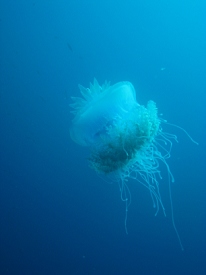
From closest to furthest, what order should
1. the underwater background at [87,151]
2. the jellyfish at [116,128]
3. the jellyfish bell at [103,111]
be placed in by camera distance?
the jellyfish at [116,128] < the jellyfish bell at [103,111] < the underwater background at [87,151]

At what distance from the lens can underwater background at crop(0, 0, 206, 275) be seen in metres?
4.21

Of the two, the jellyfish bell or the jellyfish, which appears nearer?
the jellyfish

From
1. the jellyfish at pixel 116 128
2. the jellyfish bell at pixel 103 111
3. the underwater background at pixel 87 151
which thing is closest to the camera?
the jellyfish at pixel 116 128

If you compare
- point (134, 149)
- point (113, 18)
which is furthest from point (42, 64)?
point (134, 149)

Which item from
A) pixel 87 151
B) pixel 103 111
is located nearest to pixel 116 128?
pixel 103 111

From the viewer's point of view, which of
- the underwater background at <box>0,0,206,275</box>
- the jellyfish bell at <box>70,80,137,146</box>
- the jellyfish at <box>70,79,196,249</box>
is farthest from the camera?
the underwater background at <box>0,0,206,275</box>

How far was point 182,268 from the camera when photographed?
18.5 ft

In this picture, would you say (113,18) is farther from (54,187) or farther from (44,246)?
(44,246)

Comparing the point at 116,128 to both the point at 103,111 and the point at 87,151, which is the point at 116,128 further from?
the point at 87,151

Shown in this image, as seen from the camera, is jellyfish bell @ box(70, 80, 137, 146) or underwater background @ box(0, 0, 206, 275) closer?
jellyfish bell @ box(70, 80, 137, 146)

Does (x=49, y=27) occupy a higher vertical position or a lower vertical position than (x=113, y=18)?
lower

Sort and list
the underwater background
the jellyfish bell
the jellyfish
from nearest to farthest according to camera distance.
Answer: the jellyfish, the jellyfish bell, the underwater background

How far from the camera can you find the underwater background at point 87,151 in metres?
4.21

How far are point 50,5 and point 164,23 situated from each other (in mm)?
1616
